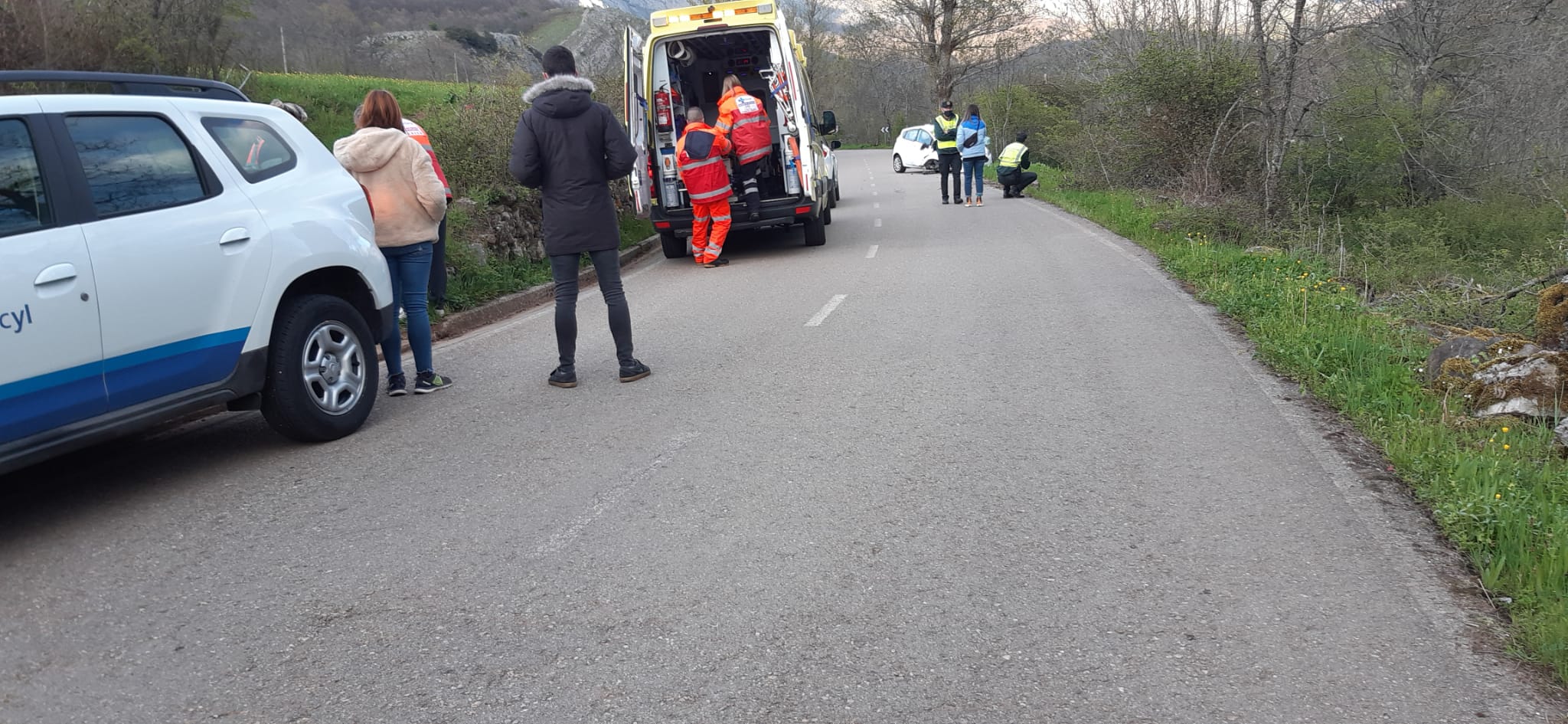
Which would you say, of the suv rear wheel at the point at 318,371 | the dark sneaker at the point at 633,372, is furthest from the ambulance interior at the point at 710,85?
the suv rear wheel at the point at 318,371

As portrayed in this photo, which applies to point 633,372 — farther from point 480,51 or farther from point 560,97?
point 480,51

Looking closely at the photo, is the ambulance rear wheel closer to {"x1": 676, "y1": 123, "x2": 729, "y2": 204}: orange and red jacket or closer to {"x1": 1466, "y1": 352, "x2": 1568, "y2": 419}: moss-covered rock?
{"x1": 676, "y1": 123, "x2": 729, "y2": 204}: orange and red jacket

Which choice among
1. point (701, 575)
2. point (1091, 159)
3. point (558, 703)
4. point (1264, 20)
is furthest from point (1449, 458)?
point (1091, 159)

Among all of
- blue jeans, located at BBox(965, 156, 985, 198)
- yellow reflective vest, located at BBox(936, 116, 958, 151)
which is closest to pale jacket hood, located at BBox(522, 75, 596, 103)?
yellow reflective vest, located at BBox(936, 116, 958, 151)

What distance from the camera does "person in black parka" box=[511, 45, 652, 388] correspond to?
6.91 meters

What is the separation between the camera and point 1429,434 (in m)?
5.19

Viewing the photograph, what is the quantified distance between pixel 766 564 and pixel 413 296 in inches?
157

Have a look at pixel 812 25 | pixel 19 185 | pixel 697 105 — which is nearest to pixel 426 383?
pixel 19 185

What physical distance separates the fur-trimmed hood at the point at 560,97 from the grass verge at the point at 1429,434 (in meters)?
4.72

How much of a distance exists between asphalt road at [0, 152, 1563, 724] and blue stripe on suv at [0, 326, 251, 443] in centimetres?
53

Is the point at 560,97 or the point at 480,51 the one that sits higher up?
the point at 480,51

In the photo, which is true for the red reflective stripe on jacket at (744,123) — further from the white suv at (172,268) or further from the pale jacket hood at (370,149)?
the white suv at (172,268)

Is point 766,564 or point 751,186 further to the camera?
point 751,186

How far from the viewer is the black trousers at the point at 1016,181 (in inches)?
884
